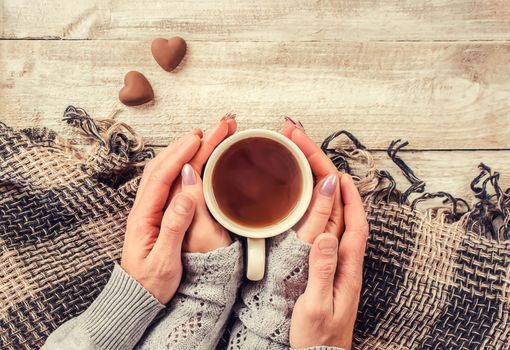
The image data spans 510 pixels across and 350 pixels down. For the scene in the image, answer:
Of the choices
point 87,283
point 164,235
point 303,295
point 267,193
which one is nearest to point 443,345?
point 303,295

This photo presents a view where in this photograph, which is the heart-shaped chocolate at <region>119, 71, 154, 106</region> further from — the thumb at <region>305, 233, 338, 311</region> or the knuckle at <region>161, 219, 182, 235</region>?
the thumb at <region>305, 233, 338, 311</region>

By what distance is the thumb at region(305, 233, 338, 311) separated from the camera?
0.85 m

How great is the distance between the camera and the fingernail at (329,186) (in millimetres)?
869

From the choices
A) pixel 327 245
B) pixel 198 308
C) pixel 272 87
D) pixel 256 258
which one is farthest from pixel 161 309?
pixel 272 87

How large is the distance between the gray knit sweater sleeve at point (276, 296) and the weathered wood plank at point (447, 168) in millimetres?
250

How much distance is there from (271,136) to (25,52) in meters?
0.49

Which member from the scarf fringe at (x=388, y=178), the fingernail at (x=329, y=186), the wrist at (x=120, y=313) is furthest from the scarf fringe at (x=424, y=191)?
the wrist at (x=120, y=313)

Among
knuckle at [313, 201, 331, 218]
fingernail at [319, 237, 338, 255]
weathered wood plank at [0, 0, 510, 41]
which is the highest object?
weathered wood plank at [0, 0, 510, 41]

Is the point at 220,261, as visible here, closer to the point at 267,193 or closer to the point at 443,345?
the point at 267,193

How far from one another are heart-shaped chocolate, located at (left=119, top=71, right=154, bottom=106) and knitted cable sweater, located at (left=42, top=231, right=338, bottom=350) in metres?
0.29

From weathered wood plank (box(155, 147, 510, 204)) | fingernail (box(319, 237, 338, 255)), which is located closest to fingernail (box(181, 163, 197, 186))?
fingernail (box(319, 237, 338, 255))

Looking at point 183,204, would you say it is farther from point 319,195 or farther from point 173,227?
point 319,195

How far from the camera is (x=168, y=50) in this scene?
3.18 ft

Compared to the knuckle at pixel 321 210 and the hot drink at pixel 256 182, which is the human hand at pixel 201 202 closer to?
the hot drink at pixel 256 182
